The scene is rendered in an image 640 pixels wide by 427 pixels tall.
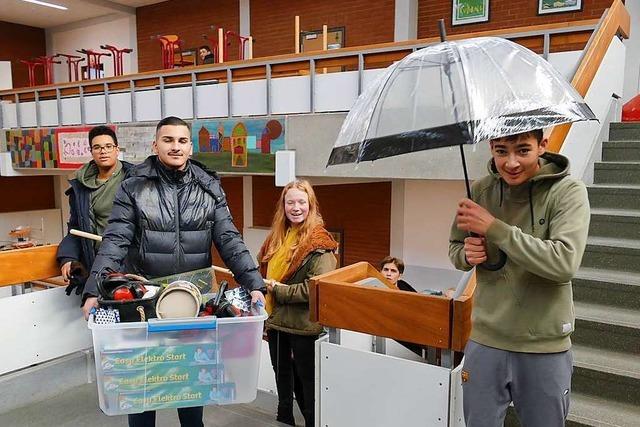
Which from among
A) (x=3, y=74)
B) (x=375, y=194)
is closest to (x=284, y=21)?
(x=375, y=194)

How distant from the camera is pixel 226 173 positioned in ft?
16.4

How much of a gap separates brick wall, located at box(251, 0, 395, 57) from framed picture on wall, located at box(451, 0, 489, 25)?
0.86 metres

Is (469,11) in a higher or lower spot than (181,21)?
lower

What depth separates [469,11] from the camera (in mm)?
6422

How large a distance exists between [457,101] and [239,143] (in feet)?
12.5

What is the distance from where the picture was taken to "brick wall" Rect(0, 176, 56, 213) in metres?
10.0

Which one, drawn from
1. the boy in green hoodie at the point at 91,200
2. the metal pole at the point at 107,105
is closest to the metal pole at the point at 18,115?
the metal pole at the point at 107,105

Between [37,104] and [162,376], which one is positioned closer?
[162,376]

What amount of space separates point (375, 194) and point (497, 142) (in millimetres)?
5874

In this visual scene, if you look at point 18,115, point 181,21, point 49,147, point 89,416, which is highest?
point 181,21

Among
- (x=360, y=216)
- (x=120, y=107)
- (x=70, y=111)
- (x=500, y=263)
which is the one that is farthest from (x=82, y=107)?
(x=500, y=263)

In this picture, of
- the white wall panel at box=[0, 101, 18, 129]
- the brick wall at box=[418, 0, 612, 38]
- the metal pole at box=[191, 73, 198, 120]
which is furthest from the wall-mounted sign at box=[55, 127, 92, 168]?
the brick wall at box=[418, 0, 612, 38]

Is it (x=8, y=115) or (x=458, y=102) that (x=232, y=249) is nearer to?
(x=458, y=102)

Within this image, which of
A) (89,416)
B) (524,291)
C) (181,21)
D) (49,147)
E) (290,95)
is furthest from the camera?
(181,21)
